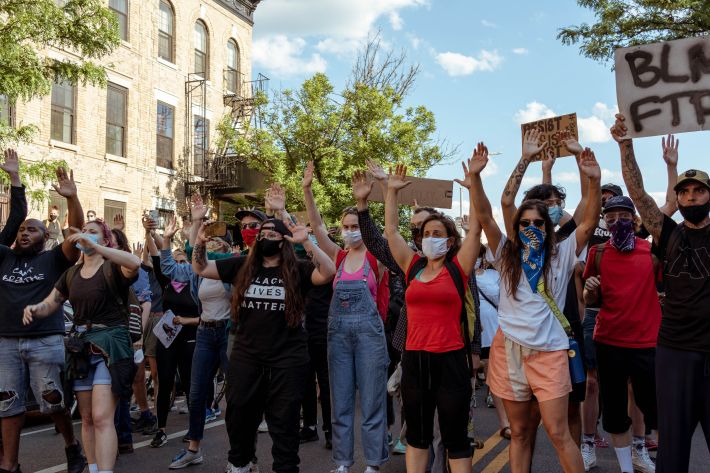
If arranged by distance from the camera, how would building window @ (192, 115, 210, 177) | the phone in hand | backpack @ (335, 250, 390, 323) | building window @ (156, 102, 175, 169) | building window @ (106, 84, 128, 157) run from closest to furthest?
the phone in hand → backpack @ (335, 250, 390, 323) → building window @ (106, 84, 128, 157) → building window @ (156, 102, 175, 169) → building window @ (192, 115, 210, 177)

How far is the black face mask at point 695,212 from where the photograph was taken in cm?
406

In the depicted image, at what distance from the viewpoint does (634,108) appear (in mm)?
4648

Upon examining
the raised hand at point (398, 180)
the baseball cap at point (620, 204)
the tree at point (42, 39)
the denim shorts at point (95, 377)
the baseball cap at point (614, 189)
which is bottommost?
the denim shorts at point (95, 377)

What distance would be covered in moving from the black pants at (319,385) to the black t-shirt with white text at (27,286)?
2.30 m

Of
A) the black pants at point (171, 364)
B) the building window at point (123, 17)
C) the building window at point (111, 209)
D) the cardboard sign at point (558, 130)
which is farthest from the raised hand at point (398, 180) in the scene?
the building window at point (123, 17)

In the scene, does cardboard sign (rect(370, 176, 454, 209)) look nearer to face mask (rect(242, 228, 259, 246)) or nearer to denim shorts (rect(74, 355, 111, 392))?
face mask (rect(242, 228, 259, 246))

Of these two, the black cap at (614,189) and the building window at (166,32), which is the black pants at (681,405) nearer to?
the black cap at (614,189)

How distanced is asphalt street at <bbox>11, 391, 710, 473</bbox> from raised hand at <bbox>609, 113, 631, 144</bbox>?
2914 mm

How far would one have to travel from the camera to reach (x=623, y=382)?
5293 mm

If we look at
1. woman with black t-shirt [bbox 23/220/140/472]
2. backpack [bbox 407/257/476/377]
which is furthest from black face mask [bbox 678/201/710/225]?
woman with black t-shirt [bbox 23/220/140/472]

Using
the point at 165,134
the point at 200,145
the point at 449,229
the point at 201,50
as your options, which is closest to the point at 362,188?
the point at 449,229

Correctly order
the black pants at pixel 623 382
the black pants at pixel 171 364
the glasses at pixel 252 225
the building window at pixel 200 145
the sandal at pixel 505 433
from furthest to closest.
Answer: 1. the building window at pixel 200 145
2. the sandal at pixel 505 433
3. the black pants at pixel 171 364
4. the glasses at pixel 252 225
5. the black pants at pixel 623 382

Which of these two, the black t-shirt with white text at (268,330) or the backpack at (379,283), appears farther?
the backpack at (379,283)

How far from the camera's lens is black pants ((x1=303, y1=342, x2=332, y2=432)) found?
6.81 metres
